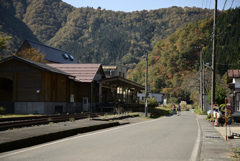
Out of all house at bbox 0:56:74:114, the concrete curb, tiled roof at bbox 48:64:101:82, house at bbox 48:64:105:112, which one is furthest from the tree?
the concrete curb

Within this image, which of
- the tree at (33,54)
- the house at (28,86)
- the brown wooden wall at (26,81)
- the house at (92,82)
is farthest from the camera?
the tree at (33,54)

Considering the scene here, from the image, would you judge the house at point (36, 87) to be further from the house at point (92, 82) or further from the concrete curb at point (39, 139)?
the concrete curb at point (39, 139)

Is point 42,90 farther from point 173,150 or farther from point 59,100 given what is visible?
point 173,150

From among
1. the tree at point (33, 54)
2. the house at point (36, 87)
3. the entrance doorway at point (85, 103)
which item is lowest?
the entrance doorway at point (85, 103)

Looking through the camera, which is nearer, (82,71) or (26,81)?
(26,81)

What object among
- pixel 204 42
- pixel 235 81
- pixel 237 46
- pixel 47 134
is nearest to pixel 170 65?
pixel 204 42

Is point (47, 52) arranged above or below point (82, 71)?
above

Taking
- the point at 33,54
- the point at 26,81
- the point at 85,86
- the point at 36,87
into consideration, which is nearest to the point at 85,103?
the point at 85,86

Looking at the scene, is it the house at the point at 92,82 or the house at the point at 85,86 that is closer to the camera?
the house at the point at 85,86

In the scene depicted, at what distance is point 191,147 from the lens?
35.5 feet

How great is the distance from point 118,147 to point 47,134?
3.32m

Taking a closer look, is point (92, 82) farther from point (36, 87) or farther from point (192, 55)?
point (192, 55)

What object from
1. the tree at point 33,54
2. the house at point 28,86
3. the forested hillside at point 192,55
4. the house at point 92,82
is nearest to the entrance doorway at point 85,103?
the house at point 92,82

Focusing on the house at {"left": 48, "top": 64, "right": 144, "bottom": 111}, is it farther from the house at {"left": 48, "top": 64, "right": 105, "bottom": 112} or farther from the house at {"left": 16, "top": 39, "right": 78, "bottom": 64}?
the house at {"left": 16, "top": 39, "right": 78, "bottom": 64}
